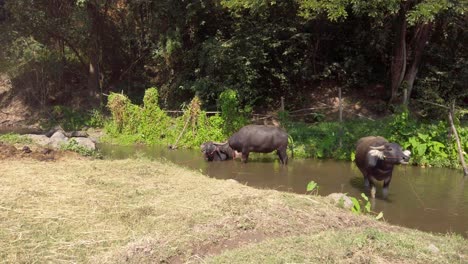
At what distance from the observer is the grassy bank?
5.38m

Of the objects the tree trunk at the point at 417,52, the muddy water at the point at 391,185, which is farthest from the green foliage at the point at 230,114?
the tree trunk at the point at 417,52

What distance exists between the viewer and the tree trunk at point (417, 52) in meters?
17.2

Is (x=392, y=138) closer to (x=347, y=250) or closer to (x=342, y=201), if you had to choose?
(x=342, y=201)

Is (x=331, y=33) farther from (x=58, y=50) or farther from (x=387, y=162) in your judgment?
(x=58, y=50)

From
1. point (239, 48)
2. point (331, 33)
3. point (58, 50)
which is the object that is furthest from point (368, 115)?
point (58, 50)

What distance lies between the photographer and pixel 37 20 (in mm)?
21328

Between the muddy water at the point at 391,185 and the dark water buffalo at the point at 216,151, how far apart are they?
1.11ft

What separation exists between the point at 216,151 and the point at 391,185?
5.96 meters

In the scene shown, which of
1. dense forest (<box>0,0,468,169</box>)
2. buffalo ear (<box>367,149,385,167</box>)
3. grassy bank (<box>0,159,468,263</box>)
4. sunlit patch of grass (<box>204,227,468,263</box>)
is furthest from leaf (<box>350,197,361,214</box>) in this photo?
dense forest (<box>0,0,468,169</box>)

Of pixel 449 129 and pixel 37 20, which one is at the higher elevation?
pixel 37 20

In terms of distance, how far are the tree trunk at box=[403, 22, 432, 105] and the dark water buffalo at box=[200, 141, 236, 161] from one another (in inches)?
304

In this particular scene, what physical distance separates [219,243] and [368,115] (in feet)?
47.9

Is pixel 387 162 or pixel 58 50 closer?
pixel 387 162

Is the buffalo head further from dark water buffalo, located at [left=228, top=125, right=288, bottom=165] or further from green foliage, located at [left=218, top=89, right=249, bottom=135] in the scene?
green foliage, located at [left=218, top=89, right=249, bottom=135]
